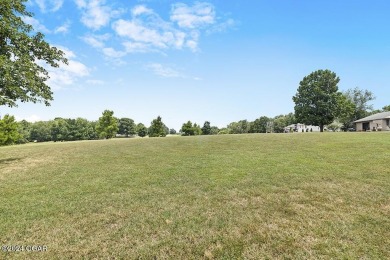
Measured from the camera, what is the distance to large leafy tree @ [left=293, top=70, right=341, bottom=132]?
53375 millimetres

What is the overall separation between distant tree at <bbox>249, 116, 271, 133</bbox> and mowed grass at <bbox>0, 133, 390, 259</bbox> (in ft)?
381

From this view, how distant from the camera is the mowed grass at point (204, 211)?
4.89 metres

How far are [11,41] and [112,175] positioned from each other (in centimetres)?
1190

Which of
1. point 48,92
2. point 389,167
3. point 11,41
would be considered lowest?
point 389,167

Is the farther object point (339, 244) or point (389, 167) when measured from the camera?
point (389, 167)

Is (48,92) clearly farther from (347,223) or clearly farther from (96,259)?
(347,223)

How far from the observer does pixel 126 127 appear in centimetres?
12556

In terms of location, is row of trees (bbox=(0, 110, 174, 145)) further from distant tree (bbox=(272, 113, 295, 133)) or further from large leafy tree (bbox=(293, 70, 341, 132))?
distant tree (bbox=(272, 113, 295, 133))

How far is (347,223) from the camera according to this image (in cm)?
577

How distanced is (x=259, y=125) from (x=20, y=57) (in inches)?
4792

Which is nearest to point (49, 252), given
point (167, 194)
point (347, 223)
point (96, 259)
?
point (96, 259)

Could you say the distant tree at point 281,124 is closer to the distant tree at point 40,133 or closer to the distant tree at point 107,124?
the distant tree at point 107,124

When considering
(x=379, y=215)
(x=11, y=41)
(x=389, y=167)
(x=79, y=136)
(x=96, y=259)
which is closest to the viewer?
(x=96, y=259)

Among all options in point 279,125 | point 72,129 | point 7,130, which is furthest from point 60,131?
point 279,125
